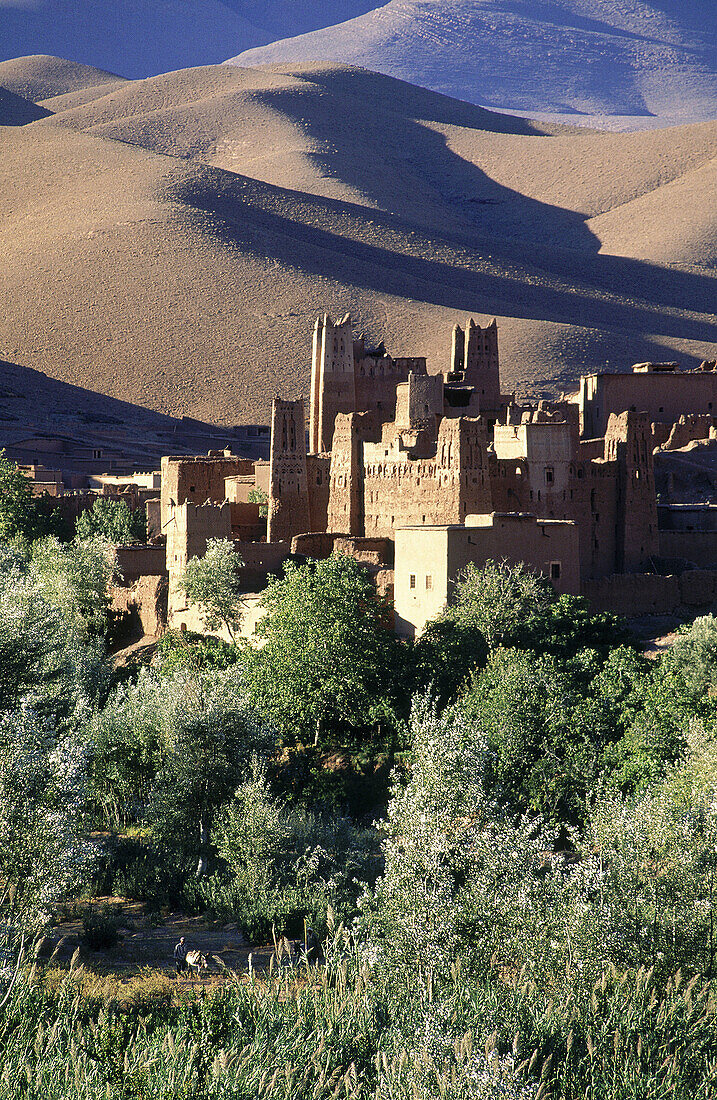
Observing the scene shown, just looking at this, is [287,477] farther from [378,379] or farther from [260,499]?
[378,379]

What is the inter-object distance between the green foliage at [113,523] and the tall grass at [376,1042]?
93.5ft

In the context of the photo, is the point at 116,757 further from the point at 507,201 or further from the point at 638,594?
the point at 507,201

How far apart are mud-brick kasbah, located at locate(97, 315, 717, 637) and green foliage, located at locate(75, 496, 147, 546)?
1.14m

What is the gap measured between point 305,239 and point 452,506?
3653 inches

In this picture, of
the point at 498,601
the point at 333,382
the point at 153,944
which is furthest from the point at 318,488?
the point at 153,944

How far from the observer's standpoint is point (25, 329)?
103 metres

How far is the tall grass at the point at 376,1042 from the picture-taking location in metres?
12.5

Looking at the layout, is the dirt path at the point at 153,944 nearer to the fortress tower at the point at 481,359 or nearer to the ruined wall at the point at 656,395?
the ruined wall at the point at 656,395

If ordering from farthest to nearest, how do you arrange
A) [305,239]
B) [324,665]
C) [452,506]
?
[305,239] < [452,506] < [324,665]

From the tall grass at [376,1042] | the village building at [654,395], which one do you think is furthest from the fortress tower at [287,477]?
the tall grass at [376,1042]

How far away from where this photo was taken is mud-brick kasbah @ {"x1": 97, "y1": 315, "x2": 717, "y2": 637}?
105ft

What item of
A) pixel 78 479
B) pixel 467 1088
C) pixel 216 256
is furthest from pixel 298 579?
pixel 216 256

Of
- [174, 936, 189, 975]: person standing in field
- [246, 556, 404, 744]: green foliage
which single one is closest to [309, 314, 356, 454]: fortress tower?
[246, 556, 404, 744]: green foliage

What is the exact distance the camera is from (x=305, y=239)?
406 ft
